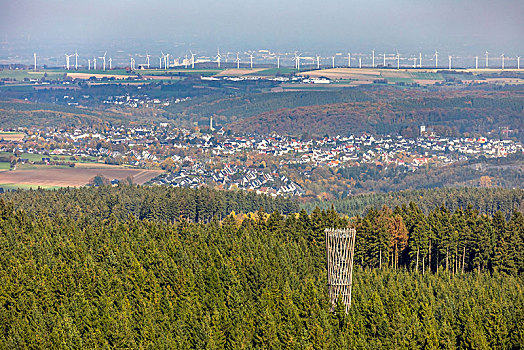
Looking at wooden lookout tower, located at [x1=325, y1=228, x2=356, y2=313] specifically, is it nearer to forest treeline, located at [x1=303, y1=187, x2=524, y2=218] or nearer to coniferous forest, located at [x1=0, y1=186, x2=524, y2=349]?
coniferous forest, located at [x1=0, y1=186, x2=524, y2=349]

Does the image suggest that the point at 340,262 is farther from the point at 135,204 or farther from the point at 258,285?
the point at 135,204

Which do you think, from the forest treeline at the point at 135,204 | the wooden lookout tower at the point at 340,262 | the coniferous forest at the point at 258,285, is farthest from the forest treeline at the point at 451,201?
the wooden lookout tower at the point at 340,262

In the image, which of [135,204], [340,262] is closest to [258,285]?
[340,262]

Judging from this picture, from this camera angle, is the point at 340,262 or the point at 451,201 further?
the point at 451,201

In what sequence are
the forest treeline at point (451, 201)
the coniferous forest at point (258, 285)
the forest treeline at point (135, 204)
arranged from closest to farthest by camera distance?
the coniferous forest at point (258, 285), the forest treeline at point (135, 204), the forest treeline at point (451, 201)

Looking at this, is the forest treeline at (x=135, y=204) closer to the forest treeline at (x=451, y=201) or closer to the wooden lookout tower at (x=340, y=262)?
the forest treeline at (x=451, y=201)

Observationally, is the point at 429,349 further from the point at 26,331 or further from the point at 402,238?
the point at 402,238
